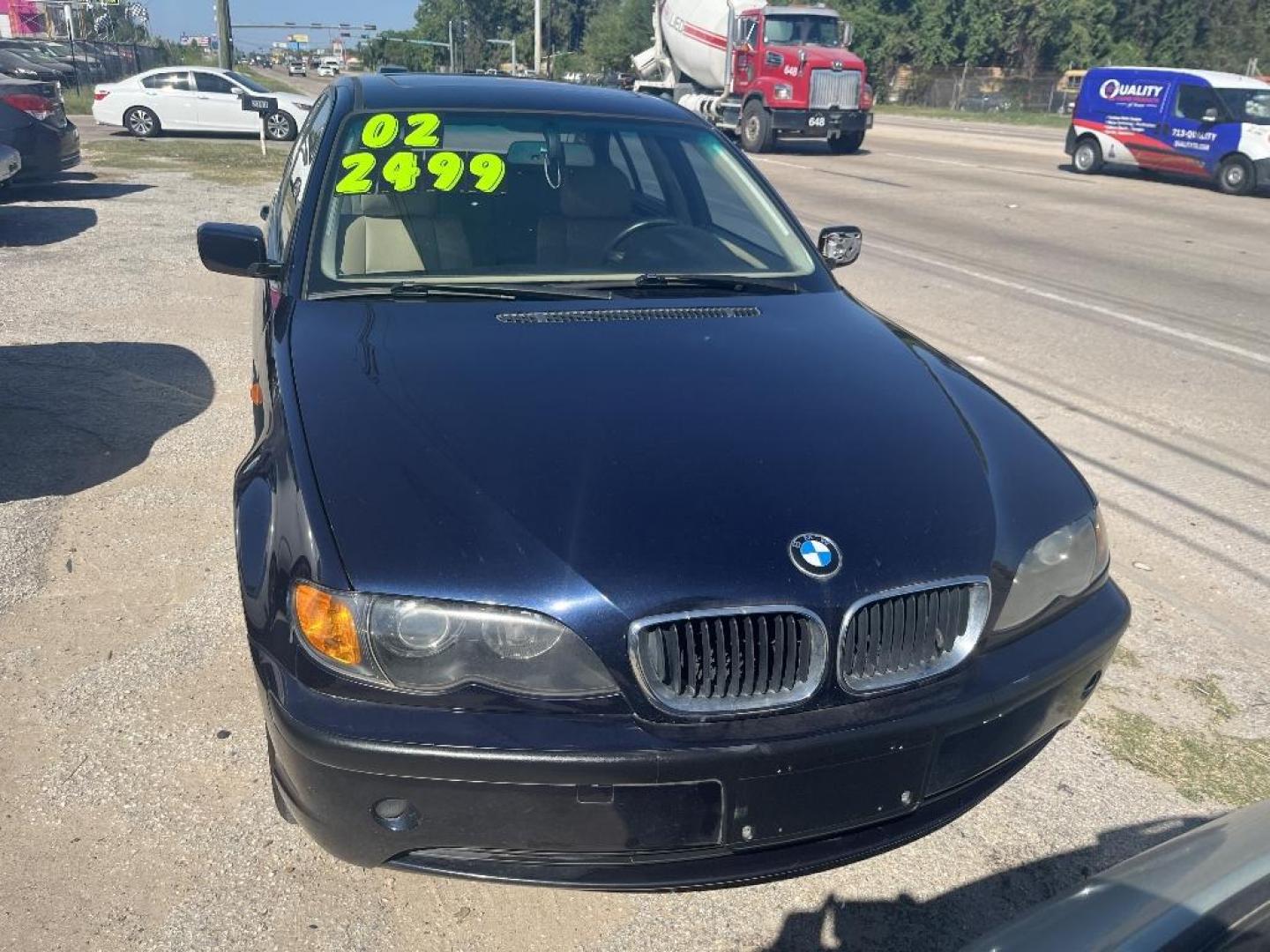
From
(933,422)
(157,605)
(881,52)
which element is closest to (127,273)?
(157,605)

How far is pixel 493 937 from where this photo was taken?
2367mm

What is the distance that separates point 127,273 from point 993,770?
837 cm

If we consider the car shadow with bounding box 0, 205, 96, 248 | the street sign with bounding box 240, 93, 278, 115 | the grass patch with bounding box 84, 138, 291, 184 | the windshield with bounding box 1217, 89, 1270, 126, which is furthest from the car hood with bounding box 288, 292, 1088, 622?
the windshield with bounding box 1217, 89, 1270, 126

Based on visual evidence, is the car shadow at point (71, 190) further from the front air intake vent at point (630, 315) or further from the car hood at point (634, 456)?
the car hood at point (634, 456)

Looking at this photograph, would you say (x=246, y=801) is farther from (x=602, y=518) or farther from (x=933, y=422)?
(x=933, y=422)

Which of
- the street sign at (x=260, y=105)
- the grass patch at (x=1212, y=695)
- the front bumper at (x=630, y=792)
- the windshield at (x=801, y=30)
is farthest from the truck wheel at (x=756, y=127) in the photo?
the front bumper at (x=630, y=792)

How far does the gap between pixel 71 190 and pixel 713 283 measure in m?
12.9

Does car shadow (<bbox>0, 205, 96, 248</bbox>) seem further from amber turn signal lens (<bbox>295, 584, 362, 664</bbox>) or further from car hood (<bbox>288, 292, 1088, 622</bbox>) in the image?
amber turn signal lens (<bbox>295, 584, 362, 664</bbox>)

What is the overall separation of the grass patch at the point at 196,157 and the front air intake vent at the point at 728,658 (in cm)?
1387

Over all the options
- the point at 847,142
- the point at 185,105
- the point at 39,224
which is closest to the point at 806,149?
the point at 847,142

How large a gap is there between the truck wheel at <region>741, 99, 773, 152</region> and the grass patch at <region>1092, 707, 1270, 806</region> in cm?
2125

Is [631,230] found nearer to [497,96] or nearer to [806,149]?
[497,96]

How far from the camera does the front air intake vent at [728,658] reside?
80.6 inches

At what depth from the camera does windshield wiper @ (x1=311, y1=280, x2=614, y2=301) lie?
127 inches
